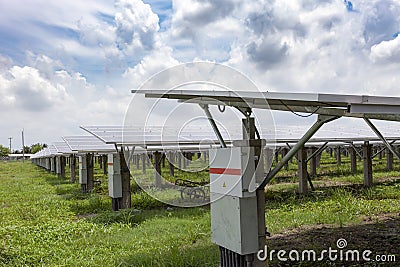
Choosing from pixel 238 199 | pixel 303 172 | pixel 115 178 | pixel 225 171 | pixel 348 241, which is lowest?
pixel 348 241

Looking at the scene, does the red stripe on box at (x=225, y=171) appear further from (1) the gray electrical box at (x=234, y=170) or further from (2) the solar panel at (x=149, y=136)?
(2) the solar panel at (x=149, y=136)

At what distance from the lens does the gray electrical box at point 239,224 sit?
4117 mm

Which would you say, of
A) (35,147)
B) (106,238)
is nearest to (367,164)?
(106,238)

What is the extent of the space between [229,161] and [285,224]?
390 cm

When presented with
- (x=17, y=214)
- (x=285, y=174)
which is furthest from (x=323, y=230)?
(x=285, y=174)

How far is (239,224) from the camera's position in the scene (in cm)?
411

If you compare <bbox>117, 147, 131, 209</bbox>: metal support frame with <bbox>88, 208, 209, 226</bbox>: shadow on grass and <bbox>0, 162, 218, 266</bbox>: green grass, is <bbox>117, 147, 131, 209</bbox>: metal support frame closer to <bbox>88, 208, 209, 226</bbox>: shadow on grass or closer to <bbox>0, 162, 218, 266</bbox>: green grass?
<bbox>88, 208, 209, 226</bbox>: shadow on grass

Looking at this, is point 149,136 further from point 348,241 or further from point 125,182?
point 348,241

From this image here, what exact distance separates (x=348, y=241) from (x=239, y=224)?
2.72m

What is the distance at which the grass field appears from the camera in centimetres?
589

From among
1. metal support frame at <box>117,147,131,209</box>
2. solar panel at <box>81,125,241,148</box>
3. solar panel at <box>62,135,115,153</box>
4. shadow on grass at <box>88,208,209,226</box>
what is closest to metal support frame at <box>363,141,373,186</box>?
solar panel at <box>81,125,241,148</box>

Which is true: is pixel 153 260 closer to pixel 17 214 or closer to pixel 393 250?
pixel 393 250

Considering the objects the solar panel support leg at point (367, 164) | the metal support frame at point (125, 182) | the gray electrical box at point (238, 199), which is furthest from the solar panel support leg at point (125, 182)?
the solar panel support leg at point (367, 164)

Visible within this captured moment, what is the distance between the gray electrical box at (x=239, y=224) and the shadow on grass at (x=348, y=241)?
45.2 inches
